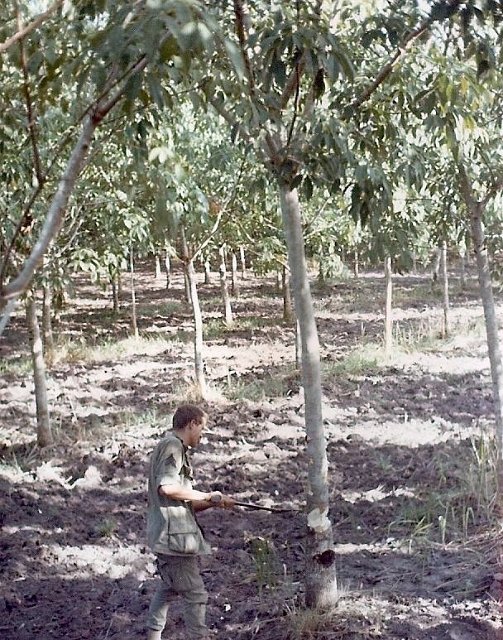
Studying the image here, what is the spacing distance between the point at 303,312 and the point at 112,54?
80.3 inches

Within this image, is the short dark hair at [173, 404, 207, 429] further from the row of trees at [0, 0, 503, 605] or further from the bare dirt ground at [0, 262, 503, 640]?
the bare dirt ground at [0, 262, 503, 640]

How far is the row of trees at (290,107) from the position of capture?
1724 mm

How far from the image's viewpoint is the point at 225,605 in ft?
12.6

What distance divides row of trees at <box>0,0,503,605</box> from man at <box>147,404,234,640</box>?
0.55 m

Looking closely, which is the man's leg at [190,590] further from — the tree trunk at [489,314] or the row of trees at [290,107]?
the tree trunk at [489,314]

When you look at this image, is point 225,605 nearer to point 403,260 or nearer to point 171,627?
point 171,627

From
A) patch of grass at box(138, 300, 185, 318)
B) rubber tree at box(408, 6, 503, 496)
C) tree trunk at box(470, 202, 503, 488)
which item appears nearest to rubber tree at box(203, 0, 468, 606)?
rubber tree at box(408, 6, 503, 496)

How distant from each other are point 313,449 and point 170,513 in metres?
0.76

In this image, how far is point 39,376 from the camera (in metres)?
6.76

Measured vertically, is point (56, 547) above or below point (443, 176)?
below

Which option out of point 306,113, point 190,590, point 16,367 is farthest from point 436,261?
point 190,590

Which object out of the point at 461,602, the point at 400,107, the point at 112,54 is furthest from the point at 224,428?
the point at 112,54

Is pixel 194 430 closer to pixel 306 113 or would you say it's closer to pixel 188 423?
pixel 188 423

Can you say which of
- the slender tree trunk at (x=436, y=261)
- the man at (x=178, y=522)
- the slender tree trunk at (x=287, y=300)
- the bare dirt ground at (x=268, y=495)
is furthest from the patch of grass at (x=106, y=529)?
the slender tree trunk at (x=287, y=300)
